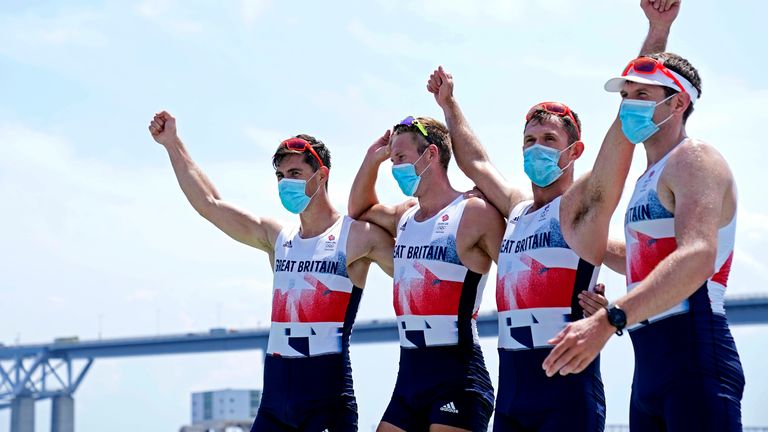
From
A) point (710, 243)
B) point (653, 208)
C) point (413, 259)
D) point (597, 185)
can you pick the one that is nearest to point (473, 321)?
point (413, 259)

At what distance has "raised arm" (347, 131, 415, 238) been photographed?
11.2 m

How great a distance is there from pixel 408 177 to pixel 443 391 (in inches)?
77.2

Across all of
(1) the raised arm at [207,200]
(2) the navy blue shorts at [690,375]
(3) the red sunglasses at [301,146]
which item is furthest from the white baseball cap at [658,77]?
(1) the raised arm at [207,200]

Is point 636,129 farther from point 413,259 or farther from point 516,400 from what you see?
point 413,259

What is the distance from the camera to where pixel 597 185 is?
8.21 meters

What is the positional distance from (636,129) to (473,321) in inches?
119

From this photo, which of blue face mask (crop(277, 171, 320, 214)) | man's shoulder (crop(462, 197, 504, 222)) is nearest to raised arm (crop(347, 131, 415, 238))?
blue face mask (crop(277, 171, 320, 214))

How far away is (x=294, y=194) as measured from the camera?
11.4 m

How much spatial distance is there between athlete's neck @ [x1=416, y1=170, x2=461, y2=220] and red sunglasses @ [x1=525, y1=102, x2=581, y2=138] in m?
1.38

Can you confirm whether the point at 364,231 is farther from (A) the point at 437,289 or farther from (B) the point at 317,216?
(A) the point at 437,289

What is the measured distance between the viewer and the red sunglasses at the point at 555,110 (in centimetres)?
921

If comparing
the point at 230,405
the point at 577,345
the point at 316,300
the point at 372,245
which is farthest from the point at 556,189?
the point at 230,405

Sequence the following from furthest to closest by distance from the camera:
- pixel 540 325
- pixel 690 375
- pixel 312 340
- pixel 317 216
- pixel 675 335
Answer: pixel 317 216, pixel 312 340, pixel 540 325, pixel 675 335, pixel 690 375

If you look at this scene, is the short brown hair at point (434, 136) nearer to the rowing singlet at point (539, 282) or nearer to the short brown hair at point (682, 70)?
the rowing singlet at point (539, 282)
